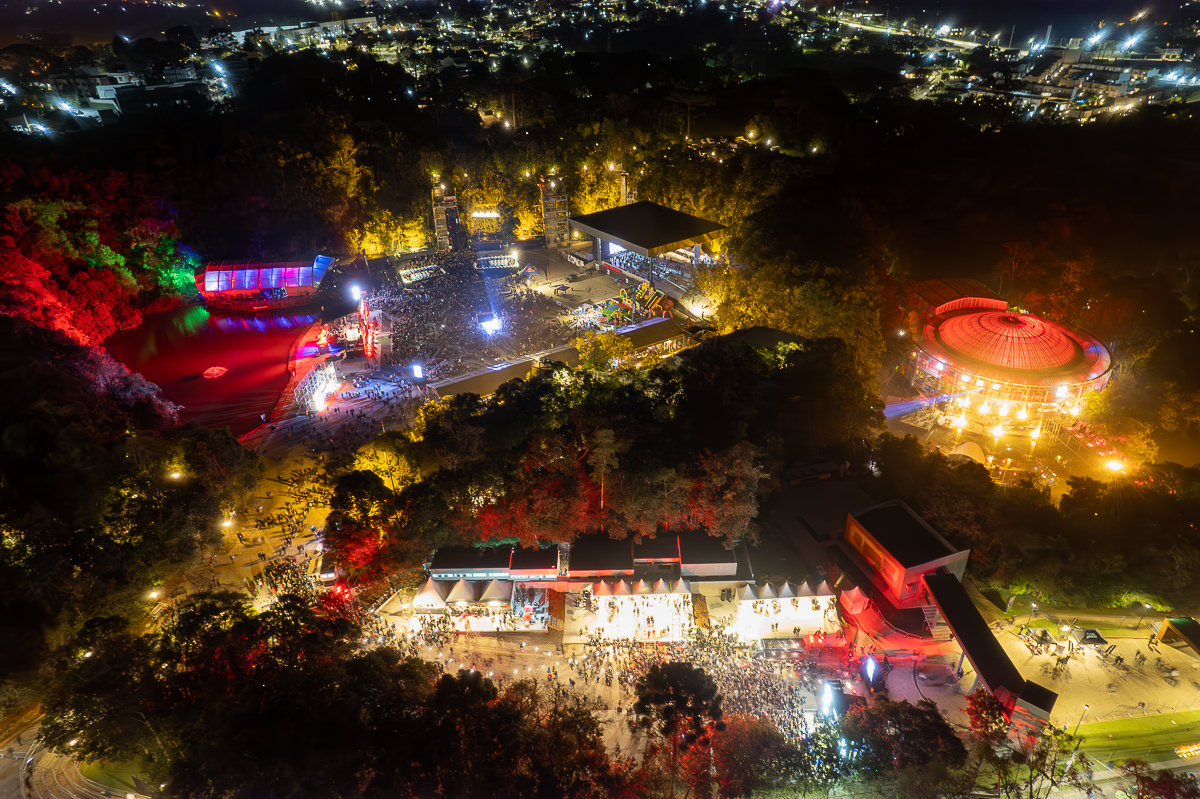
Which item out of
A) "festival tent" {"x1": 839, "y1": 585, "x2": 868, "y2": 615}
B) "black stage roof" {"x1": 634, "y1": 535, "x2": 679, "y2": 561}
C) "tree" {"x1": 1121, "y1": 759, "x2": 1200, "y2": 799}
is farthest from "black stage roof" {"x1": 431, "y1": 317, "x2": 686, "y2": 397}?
"tree" {"x1": 1121, "y1": 759, "x2": 1200, "y2": 799}

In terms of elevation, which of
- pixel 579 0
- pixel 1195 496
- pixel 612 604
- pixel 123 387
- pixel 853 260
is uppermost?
pixel 579 0

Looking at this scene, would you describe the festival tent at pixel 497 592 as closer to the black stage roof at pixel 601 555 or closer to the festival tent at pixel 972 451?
the black stage roof at pixel 601 555

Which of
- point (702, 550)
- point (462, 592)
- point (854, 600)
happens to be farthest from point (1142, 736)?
point (462, 592)

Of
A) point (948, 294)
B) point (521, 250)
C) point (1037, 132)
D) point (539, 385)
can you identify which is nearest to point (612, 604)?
point (539, 385)

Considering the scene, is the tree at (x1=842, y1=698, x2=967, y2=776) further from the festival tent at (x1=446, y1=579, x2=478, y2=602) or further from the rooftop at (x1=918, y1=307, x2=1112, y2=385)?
the rooftop at (x1=918, y1=307, x2=1112, y2=385)

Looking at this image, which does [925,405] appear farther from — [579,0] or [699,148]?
[579,0]

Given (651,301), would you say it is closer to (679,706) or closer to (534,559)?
(534,559)
